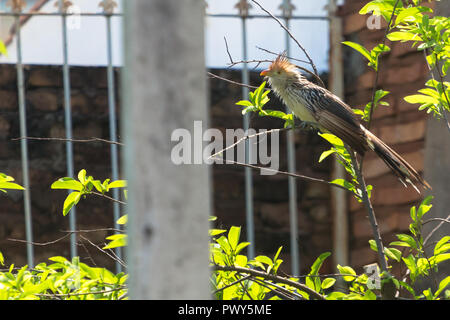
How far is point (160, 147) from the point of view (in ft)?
3.30

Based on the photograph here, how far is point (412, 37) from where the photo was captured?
6.78 feet

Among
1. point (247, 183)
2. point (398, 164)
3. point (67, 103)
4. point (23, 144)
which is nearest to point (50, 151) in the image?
point (23, 144)

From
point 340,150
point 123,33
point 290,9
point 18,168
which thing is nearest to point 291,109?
point 290,9

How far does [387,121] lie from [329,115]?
2.88ft

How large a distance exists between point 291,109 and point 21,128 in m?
1.55

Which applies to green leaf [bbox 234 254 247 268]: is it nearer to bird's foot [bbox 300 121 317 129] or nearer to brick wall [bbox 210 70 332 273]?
bird's foot [bbox 300 121 317 129]

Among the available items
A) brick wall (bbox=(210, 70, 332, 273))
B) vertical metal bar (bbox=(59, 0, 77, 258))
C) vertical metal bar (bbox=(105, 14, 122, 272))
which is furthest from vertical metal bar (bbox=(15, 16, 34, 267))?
brick wall (bbox=(210, 70, 332, 273))

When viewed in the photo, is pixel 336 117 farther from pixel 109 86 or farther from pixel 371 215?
pixel 109 86

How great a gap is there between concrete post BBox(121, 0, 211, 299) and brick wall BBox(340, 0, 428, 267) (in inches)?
115

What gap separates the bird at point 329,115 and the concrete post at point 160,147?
1437 mm

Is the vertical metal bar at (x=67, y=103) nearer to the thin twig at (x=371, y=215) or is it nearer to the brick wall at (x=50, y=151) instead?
the brick wall at (x=50, y=151)

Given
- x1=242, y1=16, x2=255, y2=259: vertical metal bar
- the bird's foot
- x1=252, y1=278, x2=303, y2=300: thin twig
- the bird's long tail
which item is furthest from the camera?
x1=242, y1=16, x2=255, y2=259: vertical metal bar

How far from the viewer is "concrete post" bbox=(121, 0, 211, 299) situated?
3.26ft

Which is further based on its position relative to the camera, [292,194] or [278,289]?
[292,194]
